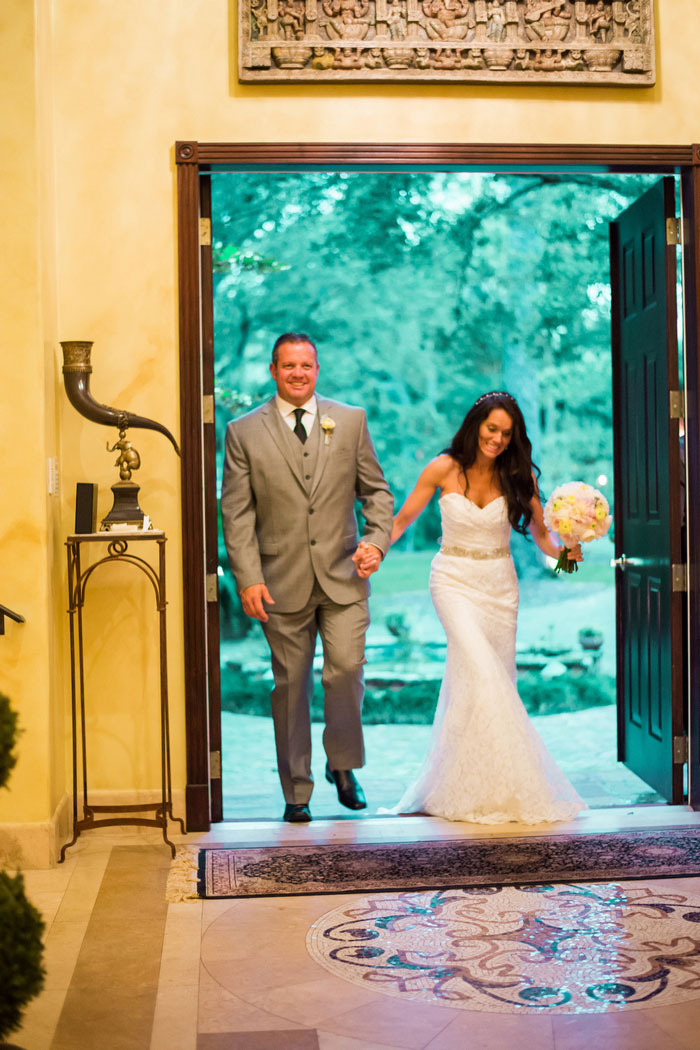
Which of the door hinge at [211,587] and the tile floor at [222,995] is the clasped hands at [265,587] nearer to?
the door hinge at [211,587]

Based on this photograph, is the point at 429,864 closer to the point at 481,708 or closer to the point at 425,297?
the point at 481,708

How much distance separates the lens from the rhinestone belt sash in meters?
5.26

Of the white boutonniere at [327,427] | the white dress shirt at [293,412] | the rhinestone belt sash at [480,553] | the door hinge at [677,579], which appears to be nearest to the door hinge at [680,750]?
the door hinge at [677,579]

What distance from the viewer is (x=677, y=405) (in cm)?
515

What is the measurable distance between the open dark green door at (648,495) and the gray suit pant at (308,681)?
1402 millimetres

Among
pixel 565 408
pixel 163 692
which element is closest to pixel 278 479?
pixel 163 692

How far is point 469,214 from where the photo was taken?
10164 mm

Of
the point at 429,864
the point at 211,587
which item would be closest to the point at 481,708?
the point at 429,864

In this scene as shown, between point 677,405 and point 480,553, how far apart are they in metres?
1.09

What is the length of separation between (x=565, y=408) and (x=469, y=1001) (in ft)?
30.4

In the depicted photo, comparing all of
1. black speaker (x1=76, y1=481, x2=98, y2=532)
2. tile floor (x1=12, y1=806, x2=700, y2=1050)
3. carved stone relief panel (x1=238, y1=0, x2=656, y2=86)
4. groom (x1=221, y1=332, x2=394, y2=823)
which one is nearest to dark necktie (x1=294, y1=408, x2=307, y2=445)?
groom (x1=221, y1=332, x2=394, y2=823)

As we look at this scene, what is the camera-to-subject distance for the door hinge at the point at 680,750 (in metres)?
5.19

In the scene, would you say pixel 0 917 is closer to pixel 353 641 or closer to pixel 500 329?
pixel 353 641

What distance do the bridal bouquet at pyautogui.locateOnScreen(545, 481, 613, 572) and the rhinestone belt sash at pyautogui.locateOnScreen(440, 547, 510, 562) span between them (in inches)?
12.6
